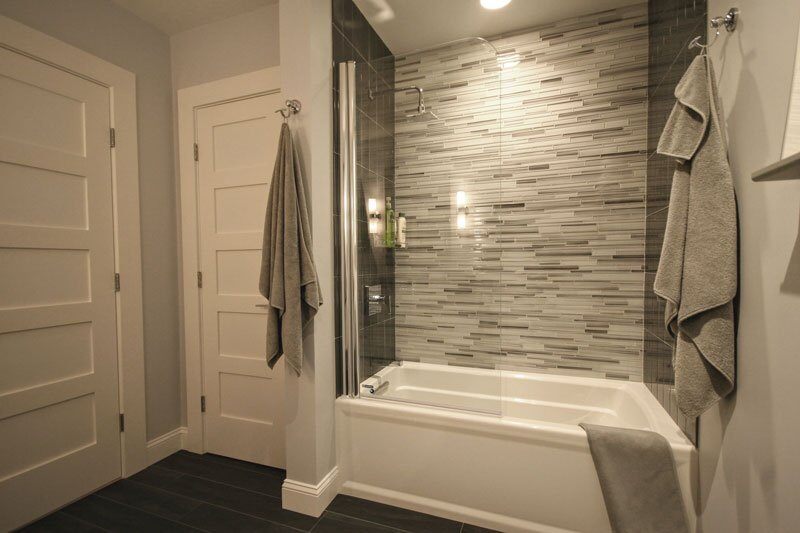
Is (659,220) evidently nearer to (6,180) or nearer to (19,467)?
(6,180)

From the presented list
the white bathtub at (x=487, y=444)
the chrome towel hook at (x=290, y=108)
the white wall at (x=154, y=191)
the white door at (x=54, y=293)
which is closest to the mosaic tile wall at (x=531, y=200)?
the white bathtub at (x=487, y=444)

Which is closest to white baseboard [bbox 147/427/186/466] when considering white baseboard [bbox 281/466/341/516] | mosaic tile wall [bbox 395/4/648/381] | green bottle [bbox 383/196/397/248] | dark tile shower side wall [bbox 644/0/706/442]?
white baseboard [bbox 281/466/341/516]

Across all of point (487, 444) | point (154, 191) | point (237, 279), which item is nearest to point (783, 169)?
point (487, 444)

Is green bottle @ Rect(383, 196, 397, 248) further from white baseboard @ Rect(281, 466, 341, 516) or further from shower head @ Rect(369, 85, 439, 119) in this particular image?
white baseboard @ Rect(281, 466, 341, 516)

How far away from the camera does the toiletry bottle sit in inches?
80.2

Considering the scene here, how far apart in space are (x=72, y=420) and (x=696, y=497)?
2897 millimetres

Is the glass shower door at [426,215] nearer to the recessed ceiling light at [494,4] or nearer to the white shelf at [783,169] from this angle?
the recessed ceiling light at [494,4]

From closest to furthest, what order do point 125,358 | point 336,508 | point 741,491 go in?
point 741,491 < point 336,508 < point 125,358


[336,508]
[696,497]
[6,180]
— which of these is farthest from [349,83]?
[696,497]

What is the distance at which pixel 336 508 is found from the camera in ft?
5.56

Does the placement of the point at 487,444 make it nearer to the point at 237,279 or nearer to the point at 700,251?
the point at 700,251

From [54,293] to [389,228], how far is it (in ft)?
5.78

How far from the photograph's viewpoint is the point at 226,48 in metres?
2.13

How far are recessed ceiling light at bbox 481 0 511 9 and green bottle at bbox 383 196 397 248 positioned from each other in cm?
123
